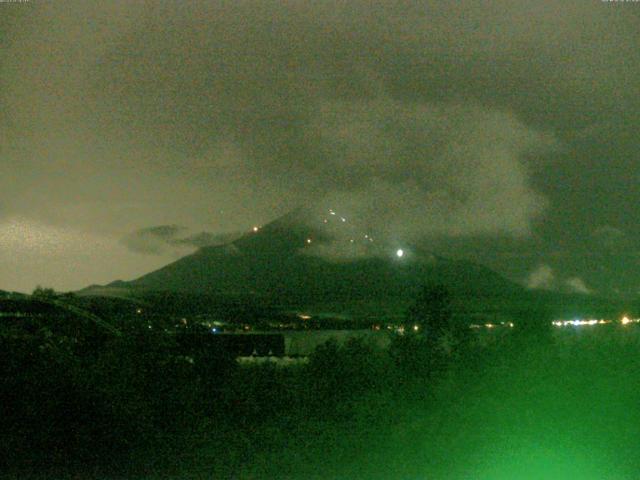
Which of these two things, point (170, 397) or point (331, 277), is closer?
point (170, 397)

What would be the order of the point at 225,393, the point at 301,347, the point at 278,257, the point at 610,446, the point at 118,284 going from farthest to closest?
the point at 278,257
the point at 118,284
the point at 301,347
the point at 225,393
the point at 610,446

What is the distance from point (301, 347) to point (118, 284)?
24.6ft

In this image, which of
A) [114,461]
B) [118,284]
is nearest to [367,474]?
[114,461]

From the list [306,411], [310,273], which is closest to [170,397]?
[306,411]

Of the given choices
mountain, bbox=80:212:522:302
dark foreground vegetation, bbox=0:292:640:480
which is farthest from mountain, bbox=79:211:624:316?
dark foreground vegetation, bbox=0:292:640:480

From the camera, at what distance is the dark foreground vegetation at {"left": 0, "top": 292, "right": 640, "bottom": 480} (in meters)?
8.16

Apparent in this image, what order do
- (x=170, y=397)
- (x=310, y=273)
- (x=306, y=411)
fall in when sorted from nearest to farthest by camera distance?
(x=170, y=397), (x=306, y=411), (x=310, y=273)

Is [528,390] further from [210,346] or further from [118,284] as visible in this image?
[118,284]

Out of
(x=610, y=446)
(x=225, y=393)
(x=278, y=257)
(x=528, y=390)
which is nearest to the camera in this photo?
(x=610, y=446)

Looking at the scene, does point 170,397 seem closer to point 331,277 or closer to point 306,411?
point 306,411

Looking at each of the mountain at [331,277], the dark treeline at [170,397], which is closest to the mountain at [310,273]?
the mountain at [331,277]

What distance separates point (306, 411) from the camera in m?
9.62

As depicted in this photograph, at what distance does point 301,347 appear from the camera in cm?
1406

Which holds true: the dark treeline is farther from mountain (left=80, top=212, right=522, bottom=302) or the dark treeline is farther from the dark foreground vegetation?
mountain (left=80, top=212, right=522, bottom=302)
